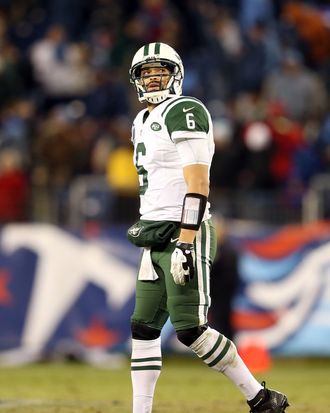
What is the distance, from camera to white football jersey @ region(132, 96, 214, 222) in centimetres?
746

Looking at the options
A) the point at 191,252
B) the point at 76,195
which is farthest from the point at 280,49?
the point at 191,252

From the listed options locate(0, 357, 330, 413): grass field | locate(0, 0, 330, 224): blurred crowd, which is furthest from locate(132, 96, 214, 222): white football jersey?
locate(0, 0, 330, 224): blurred crowd

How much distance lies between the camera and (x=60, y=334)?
48.2 feet

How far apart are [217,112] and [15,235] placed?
3.28 metres

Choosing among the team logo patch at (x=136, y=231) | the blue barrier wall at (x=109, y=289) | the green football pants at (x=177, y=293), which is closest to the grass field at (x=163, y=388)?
the blue barrier wall at (x=109, y=289)

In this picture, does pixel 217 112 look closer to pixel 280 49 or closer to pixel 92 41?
pixel 280 49

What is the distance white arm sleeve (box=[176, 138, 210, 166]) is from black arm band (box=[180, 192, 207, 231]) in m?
0.19

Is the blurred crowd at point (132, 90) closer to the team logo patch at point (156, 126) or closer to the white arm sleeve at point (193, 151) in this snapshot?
the team logo patch at point (156, 126)

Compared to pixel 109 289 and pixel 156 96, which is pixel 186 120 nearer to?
pixel 156 96

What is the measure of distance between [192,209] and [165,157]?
1.38ft

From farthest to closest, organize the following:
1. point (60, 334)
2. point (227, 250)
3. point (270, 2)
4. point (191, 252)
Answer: point (270, 2), point (60, 334), point (227, 250), point (191, 252)

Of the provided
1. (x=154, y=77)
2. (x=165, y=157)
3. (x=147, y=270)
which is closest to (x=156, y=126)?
(x=165, y=157)

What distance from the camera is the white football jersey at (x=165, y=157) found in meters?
7.46

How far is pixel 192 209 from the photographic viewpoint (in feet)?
24.0
